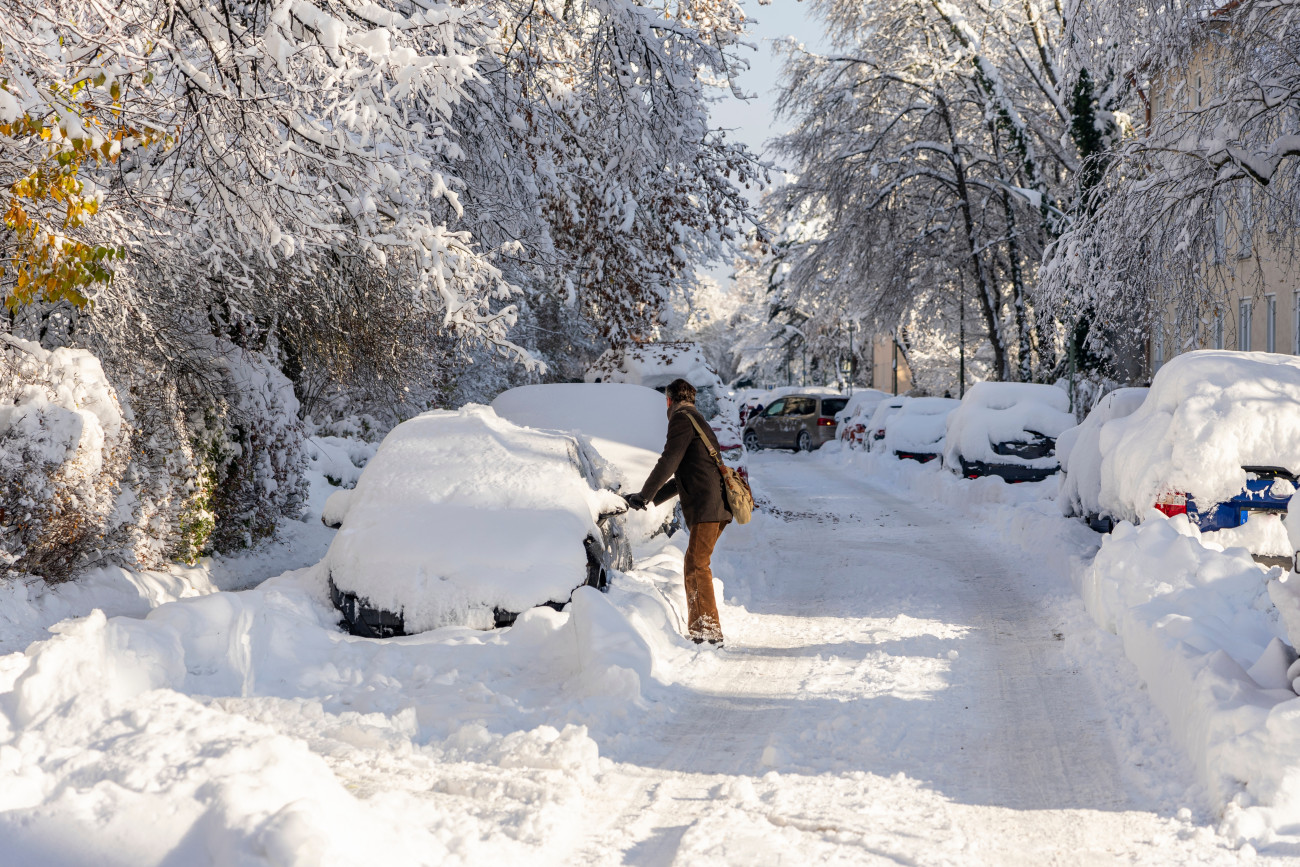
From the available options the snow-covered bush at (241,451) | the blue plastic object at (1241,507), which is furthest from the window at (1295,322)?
the snow-covered bush at (241,451)

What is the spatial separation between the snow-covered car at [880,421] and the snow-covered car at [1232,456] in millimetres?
16239

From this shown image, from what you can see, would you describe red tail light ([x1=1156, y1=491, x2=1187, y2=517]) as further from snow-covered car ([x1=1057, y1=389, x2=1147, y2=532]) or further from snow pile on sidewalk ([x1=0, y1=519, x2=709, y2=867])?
snow pile on sidewalk ([x1=0, y1=519, x2=709, y2=867])

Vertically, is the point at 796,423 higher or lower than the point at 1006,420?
lower

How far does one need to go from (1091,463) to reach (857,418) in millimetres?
17967

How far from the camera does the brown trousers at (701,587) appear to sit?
24.5 ft

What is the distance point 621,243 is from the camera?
518 inches

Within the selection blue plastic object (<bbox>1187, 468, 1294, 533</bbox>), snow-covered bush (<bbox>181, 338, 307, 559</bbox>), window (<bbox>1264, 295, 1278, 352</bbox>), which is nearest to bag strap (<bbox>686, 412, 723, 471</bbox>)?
blue plastic object (<bbox>1187, 468, 1294, 533</bbox>)

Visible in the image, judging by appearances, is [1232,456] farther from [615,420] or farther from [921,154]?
[921,154]

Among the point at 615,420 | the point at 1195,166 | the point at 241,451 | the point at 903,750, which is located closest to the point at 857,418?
the point at 1195,166

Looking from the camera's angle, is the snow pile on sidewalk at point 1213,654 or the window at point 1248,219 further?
the window at point 1248,219

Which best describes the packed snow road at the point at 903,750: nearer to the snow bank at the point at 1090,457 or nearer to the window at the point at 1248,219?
the snow bank at the point at 1090,457

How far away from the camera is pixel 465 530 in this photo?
23.4 ft

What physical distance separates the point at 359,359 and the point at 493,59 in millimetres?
3634

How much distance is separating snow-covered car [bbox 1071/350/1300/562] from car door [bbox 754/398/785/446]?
23616 millimetres
